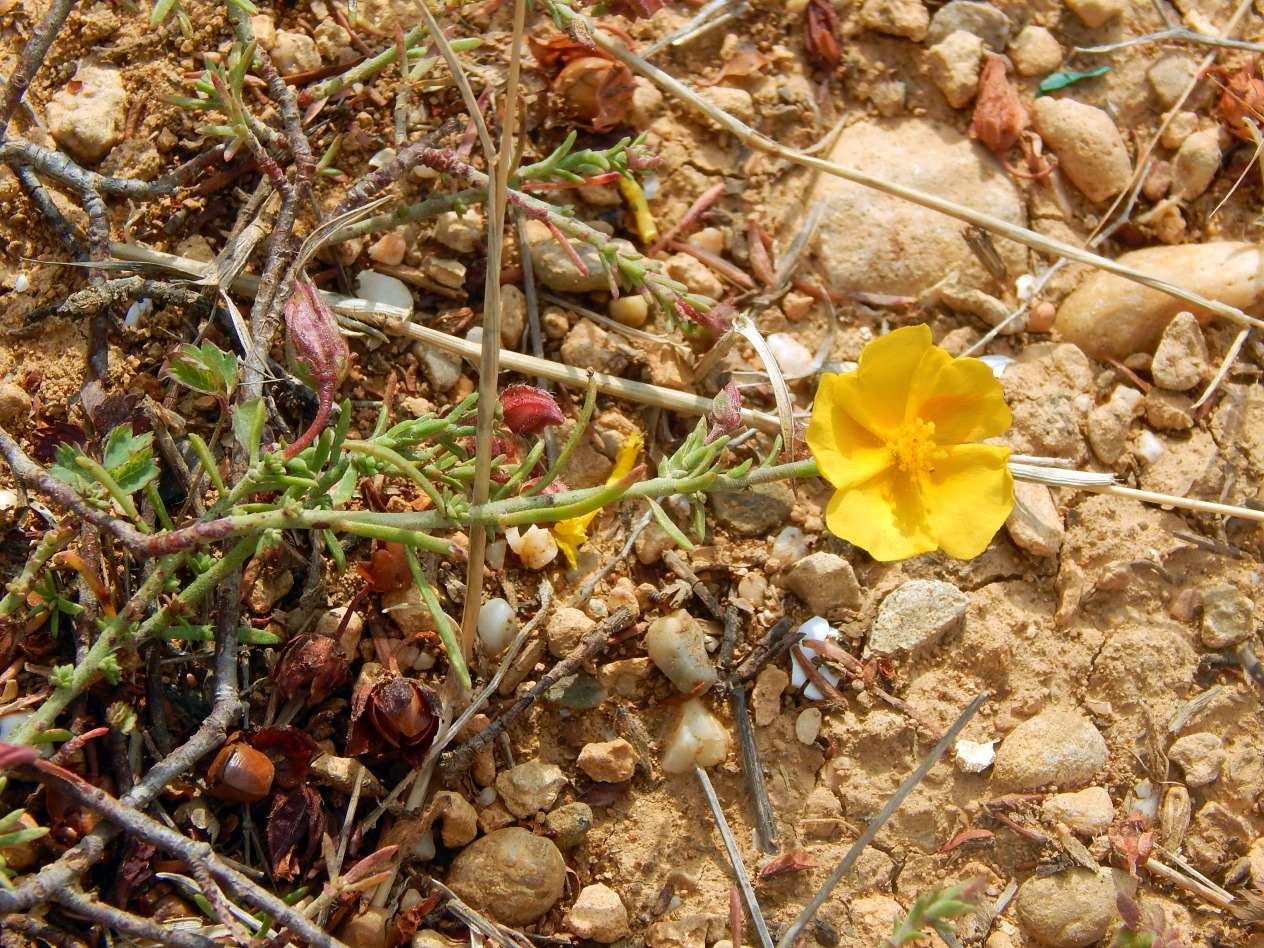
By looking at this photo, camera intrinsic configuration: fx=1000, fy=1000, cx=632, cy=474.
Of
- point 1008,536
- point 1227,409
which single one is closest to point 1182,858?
point 1008,536

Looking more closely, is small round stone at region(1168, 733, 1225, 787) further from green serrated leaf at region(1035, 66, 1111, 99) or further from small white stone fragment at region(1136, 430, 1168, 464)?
green serrated leaf at region(1035, 66, 1111, 99)

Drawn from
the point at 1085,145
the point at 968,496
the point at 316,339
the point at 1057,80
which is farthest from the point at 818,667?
the point at 1057,80

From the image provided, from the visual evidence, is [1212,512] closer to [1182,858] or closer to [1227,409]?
[1227,409]

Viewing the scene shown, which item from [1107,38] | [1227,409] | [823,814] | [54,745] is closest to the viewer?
[54,745]

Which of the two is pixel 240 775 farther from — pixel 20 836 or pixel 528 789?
pixel 528 789

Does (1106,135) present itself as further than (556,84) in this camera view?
Yes

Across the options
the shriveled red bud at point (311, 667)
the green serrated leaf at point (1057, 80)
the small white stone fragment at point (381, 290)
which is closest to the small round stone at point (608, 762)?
the shriveled red bud at point (311, 667)

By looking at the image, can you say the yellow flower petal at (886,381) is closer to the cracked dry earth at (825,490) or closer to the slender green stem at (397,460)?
the cracked dry earth at (825,490)
